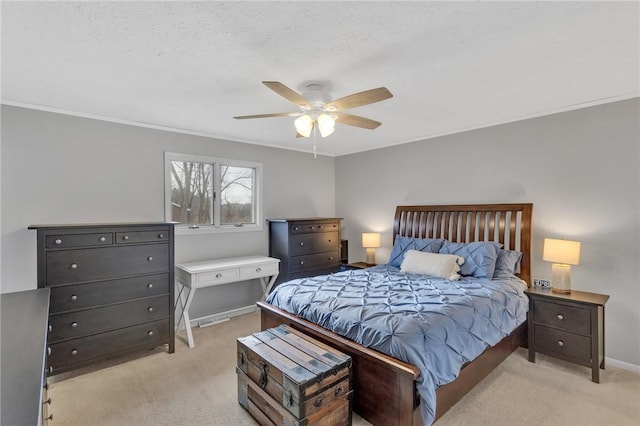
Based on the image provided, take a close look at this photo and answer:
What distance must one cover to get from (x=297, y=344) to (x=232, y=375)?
0.94 m

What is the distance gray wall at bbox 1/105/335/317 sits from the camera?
2.82 m

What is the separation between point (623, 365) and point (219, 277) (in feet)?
13.2

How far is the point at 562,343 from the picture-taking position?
2773 millimetres

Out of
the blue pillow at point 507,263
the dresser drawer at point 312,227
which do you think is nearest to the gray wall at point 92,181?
the dresser drawer at point 312,227

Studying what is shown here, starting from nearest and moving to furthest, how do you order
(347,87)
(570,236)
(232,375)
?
(347,87) < (232,375) < (570,236)

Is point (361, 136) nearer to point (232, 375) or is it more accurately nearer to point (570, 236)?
point (570, 236)

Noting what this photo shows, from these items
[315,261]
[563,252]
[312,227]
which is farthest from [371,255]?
[563,252]

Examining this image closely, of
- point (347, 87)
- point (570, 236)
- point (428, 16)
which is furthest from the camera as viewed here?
point (570, 236)

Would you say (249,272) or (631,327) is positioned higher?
(249,272)

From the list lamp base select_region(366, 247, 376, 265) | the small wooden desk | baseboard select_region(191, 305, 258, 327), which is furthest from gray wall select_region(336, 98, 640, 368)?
baseboard select_region(191, 305, 258, 327)

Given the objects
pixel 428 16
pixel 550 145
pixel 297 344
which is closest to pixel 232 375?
pixel 297 344

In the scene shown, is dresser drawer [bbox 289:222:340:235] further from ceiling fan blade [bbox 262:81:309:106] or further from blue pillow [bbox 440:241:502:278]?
ceiling fan blade [bbox 262:81:309:106]

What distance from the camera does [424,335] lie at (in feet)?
6.36

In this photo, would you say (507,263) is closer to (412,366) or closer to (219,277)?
(412,366)
